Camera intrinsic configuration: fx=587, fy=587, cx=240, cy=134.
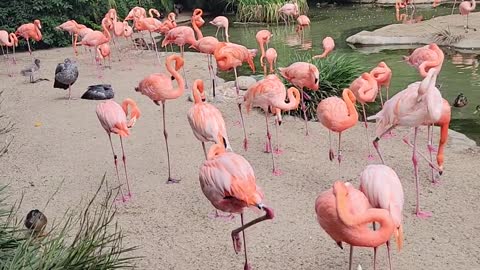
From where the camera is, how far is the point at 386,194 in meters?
3.45

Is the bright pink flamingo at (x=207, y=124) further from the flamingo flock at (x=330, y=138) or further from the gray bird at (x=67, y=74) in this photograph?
the gray bird at (x=67, y=74)

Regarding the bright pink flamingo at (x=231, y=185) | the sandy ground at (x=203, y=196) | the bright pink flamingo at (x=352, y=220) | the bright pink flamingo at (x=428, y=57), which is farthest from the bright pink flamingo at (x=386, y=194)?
the bright pink flamingo at (x=428, y=57)

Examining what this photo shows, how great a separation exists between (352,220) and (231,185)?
2.66 ft

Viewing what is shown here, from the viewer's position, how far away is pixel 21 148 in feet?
22.1

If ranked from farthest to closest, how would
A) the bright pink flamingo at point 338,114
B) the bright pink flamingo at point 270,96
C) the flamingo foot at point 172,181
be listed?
the bright pink flamingo at point 270,96 → the flamingo foot at point 172,181 → the bright pink flamingo at point 338,114

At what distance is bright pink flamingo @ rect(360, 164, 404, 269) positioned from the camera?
343cm

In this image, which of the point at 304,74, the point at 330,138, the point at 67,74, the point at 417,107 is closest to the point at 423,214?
the point at 417,107

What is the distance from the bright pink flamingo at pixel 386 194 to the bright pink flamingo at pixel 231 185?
654 mm

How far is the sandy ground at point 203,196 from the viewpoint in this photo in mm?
4059

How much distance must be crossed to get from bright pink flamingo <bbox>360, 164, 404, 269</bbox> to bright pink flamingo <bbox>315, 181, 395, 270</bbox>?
25 cm

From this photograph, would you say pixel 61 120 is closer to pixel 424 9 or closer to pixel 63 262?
pixel 63 262

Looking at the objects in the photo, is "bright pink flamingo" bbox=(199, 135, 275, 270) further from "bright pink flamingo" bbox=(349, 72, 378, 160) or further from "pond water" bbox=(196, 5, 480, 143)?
"pond water" bbox=(196, 5, 480, 143)

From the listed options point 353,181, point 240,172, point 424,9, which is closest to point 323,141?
point 353,181

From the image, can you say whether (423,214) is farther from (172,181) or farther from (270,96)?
(172,181)
